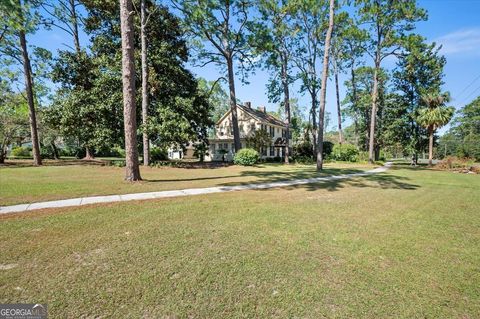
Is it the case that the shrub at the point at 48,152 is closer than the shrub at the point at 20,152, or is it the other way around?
the shrub at the point at 20,152

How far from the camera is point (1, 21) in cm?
1853

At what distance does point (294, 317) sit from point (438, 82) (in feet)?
129

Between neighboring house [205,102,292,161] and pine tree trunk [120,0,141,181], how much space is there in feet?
73.7

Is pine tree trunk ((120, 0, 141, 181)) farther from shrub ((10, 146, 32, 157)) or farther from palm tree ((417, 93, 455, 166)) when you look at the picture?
shrub ((10, 146, 32, 157))

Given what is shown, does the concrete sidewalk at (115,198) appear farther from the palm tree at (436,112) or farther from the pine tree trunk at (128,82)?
the palm tree at (436,112)

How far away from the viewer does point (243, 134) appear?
112 ft

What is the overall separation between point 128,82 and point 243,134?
24.7 metres

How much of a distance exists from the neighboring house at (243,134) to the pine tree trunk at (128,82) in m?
22.5

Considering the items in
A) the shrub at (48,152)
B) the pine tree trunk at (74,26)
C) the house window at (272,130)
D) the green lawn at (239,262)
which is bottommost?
the green lawn at (239,262)

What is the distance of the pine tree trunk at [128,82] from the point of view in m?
9.80

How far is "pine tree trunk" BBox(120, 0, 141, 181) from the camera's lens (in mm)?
9797

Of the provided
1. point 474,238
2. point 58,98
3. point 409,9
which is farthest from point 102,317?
point 409,9

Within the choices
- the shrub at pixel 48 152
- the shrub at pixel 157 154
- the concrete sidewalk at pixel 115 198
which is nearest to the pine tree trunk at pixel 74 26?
the shrub at pixel 157 154

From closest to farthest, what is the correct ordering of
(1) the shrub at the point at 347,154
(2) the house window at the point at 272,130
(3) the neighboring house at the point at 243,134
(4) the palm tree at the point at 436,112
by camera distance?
(4) the palm tree at the point at 436,112
(1) the shrub at the point at 347,154
(3) the neighboring house at the point at 243,134
(2) the house window at the point at 272,130
